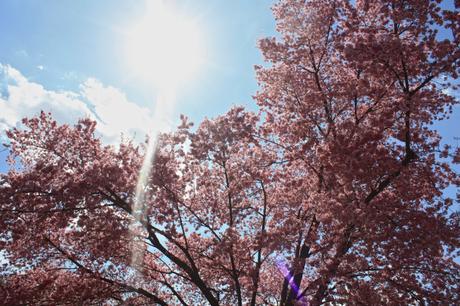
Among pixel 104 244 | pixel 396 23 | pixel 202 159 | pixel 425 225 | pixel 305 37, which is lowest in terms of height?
pixel 425 225

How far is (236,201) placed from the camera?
39.4ft

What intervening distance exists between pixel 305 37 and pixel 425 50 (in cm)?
394

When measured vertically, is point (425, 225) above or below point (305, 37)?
below

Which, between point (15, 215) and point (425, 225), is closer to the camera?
point (425, 225)

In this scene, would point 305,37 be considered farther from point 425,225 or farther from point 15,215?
point 15,215

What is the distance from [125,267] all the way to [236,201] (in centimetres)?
496

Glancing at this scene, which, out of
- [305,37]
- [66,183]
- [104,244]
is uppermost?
Result: [305,37]

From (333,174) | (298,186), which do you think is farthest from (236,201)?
(333,174)

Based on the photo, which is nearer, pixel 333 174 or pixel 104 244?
pixel 333 174

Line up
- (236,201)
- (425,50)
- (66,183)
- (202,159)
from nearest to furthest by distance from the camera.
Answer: (425,50) → (66,183) → (202,159) → (236,201)

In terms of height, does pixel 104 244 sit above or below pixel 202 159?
below

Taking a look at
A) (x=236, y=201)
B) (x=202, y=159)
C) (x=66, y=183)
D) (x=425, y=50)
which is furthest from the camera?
(x=236, y=201)

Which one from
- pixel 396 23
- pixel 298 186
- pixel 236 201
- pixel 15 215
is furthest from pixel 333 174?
pixel 15 215

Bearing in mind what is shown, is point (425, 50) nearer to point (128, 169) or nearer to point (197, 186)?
point (197, 186)
